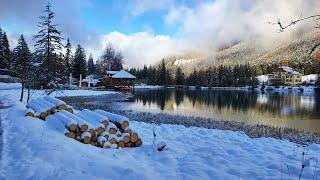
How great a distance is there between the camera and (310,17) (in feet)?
20.1

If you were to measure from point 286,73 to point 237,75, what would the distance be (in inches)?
1263

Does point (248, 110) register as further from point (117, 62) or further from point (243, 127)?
point (117, 62)

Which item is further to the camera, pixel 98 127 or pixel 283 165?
pixel 98 127

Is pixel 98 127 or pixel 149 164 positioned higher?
pixel 98 127

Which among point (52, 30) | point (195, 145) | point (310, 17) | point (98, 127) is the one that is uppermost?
point (52, 30)

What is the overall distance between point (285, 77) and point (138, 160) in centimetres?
16983

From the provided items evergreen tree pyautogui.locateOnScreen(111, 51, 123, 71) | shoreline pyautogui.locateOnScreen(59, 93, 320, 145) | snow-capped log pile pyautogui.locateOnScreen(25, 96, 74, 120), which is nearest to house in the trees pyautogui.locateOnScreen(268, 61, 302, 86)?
evergreen tree pyautogui.locateOnScreen(111, 51, 123, 71)

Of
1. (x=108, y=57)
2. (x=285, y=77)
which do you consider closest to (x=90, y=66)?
(x=108, y=57)

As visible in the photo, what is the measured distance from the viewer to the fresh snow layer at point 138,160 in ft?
25.1

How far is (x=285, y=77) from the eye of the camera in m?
166

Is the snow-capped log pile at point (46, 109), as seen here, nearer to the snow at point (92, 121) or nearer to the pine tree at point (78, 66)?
the snow at point (92, 121)

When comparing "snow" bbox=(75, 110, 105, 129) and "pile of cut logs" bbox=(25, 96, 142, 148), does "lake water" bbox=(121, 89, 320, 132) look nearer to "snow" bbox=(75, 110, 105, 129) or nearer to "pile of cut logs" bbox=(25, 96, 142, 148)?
"pile of cut logs" bbox=(25, 96, 142, 148)

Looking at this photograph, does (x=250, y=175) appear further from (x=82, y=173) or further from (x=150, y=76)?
(x=150, y=76)

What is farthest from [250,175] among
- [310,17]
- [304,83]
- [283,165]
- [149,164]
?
[304,83]
